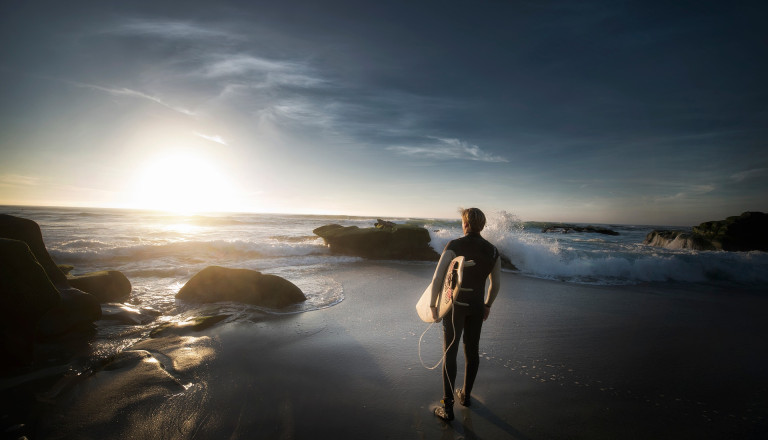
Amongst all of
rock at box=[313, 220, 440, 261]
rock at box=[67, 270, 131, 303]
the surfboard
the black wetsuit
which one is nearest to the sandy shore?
the black wetsuit

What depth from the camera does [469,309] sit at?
3229 mm

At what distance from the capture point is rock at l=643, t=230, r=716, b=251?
19875mm

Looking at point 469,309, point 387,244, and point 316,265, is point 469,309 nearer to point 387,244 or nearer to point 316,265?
point 316,265

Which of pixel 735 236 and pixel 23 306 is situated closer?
pixel 23 306

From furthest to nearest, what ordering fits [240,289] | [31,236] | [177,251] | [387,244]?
[387,244] < [177,251] < [240,289] < [31,236]

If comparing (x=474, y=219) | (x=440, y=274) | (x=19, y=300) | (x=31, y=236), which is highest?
(x=474, y=219)

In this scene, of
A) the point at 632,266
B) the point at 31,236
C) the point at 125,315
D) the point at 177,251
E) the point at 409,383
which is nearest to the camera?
the point at 409,383

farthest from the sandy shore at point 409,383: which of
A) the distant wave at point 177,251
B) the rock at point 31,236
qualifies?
the distant wave at point 177,251

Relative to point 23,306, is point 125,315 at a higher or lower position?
lower

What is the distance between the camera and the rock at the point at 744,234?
19.4 meters

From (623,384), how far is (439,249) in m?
13.3

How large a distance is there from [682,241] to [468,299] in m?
27.2

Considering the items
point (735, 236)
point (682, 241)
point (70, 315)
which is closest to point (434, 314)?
point (70, 315)

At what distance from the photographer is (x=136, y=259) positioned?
1358 centimetres
